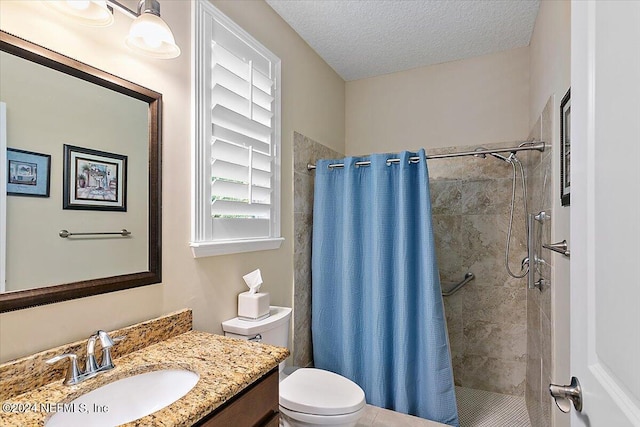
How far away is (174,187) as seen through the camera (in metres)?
1.48

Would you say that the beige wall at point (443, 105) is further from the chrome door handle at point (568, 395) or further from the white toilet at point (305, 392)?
the chrome door handle at point (568, 395)

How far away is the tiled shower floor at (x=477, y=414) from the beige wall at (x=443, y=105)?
1878 millimetres

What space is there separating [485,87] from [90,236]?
107 inches

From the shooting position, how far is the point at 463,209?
2768 mm

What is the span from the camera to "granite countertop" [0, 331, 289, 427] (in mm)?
857

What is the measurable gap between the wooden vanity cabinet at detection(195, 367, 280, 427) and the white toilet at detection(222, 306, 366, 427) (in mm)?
368

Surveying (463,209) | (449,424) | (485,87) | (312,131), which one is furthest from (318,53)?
(449,424)

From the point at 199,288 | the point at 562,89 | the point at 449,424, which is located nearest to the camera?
the point at 562,89

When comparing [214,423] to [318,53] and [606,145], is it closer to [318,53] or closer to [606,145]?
[606,145]

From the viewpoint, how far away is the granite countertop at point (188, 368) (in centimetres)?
86

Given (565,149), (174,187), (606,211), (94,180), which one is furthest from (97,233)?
(565,149)

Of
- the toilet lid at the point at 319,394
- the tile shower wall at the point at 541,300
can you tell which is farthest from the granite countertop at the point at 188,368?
the tile shower wall at the point at 541,300

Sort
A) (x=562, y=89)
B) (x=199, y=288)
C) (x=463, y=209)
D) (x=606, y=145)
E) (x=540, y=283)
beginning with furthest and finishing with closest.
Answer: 1. (x=463, y=209)
2. (x=540, y=283)
3. (x=199, y=288)
4. (x=562, y=89)
5. (x=606, y=145)

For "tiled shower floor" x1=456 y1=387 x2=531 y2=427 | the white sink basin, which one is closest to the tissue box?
the white sink basin
